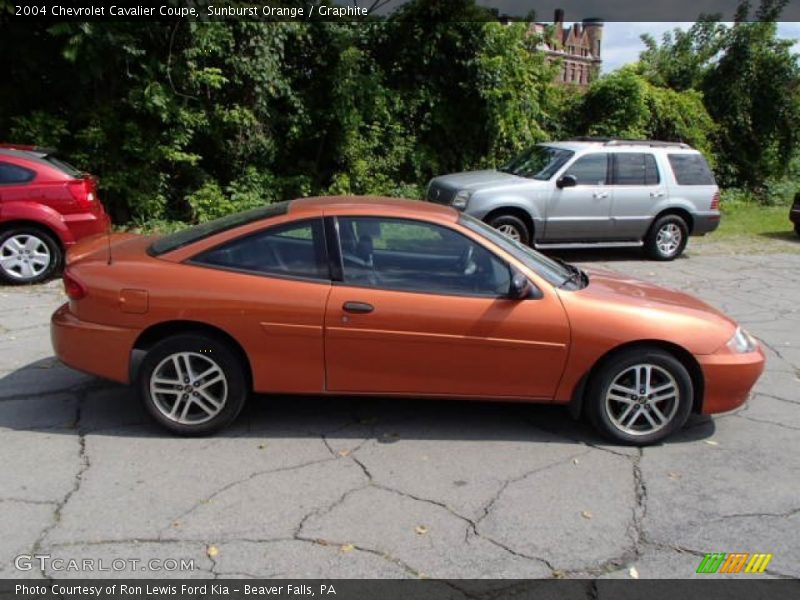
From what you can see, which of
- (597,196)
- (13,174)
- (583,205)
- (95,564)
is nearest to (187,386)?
(95,564)

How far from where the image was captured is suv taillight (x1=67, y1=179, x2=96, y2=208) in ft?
27.3

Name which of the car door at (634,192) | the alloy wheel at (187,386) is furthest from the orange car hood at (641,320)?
the car door at (634,192)

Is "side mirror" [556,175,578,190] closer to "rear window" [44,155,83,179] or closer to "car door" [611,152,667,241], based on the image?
"car door" [611,152,667,241]

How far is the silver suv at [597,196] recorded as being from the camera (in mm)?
10445

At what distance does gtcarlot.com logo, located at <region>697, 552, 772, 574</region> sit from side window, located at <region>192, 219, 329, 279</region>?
249 cm

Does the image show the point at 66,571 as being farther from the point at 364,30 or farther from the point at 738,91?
the point at 738,91

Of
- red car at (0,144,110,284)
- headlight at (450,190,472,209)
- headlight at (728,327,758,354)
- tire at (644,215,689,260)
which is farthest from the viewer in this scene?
tire at (644,215,689,260)

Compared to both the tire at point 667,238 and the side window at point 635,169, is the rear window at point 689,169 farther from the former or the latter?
the tire at point 667,238

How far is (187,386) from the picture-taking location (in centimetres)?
429

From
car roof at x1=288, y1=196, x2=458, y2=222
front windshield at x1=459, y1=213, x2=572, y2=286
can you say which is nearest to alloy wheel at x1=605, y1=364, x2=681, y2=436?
front windshield at x1=459, y1=213, x2=572, y2=286

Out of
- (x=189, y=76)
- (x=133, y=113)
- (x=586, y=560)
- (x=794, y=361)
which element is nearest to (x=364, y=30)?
(x=189, y=76)

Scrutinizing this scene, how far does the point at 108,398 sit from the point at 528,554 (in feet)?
10.1

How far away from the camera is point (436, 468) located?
4.09 m

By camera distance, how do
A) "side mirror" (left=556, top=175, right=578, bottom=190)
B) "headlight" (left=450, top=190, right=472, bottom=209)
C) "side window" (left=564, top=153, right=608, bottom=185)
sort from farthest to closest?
"side window" (left=564, top=153, right=608, bottom=185)
"side mirror" (left=556, top=175, right=578, bottom=190)
"headlight" (left=450, top=190, right=472, bottom=209)
